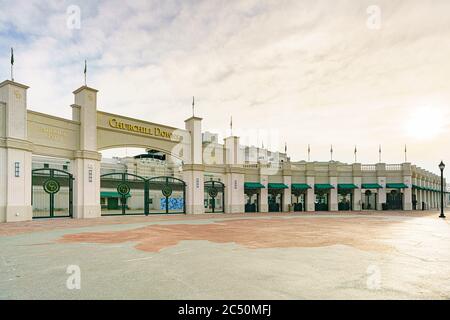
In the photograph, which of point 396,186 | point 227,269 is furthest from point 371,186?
point 227,269

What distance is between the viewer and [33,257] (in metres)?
9.20

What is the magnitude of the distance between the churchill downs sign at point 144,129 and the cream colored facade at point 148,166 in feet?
0.30

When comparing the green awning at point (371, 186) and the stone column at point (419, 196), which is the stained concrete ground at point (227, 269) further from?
the stone column at point (419, 196)

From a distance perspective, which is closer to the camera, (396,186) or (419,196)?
(396,186)

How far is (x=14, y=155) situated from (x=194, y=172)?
17128 millimetres

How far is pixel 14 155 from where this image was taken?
21.4 metres

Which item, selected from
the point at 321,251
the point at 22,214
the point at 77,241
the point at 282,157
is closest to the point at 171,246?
the point at 77,241

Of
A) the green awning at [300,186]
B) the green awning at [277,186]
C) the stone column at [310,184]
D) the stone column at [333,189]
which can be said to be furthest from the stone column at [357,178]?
the green awning at [277,186]

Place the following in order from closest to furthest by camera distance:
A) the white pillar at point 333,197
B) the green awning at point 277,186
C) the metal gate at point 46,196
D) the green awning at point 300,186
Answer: the metal gate at point 46,196
the green awning at point 277,186
the green awning at point 300,186
the white pillar at point 333,197

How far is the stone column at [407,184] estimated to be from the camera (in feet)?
153

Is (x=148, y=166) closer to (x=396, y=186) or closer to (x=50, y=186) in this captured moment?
(x=50, y=186)

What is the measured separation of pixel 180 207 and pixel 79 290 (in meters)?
→ 45.2

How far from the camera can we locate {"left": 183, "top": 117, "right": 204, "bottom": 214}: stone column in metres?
34.2
